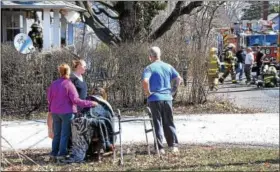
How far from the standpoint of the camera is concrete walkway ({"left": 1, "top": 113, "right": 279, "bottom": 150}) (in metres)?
10.1

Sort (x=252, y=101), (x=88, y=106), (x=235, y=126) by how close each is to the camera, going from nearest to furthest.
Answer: (x=88, y=106)
(x=235, y=126)
(x=252, y=101)

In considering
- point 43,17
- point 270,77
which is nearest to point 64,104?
point 43,17

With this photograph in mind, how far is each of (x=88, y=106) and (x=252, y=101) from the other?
10.0m

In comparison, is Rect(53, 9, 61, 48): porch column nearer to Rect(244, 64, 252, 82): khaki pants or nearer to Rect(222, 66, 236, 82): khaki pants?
Rect(222, 66, 236, 82): khaki pants

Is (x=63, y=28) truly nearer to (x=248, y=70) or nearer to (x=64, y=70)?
(x=248, y=70)

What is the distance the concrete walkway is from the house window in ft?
27.2

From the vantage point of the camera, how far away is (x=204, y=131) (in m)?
11.2

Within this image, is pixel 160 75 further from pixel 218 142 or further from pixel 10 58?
pixel 10 58

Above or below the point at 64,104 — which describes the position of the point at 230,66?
above

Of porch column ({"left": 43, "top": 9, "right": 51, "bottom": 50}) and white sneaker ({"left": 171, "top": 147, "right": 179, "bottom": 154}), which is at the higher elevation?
porch column ({"left": 43, "top": 9, "right": 51, "bottom": 50})

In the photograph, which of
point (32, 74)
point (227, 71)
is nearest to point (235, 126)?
point (32, 74)

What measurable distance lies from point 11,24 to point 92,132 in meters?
13.3

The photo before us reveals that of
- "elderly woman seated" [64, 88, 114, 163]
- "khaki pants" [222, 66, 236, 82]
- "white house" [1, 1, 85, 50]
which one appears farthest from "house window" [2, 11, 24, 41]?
"elderly woman seated" [64, 88, 114, 163]

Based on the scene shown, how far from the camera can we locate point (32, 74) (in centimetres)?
1380
